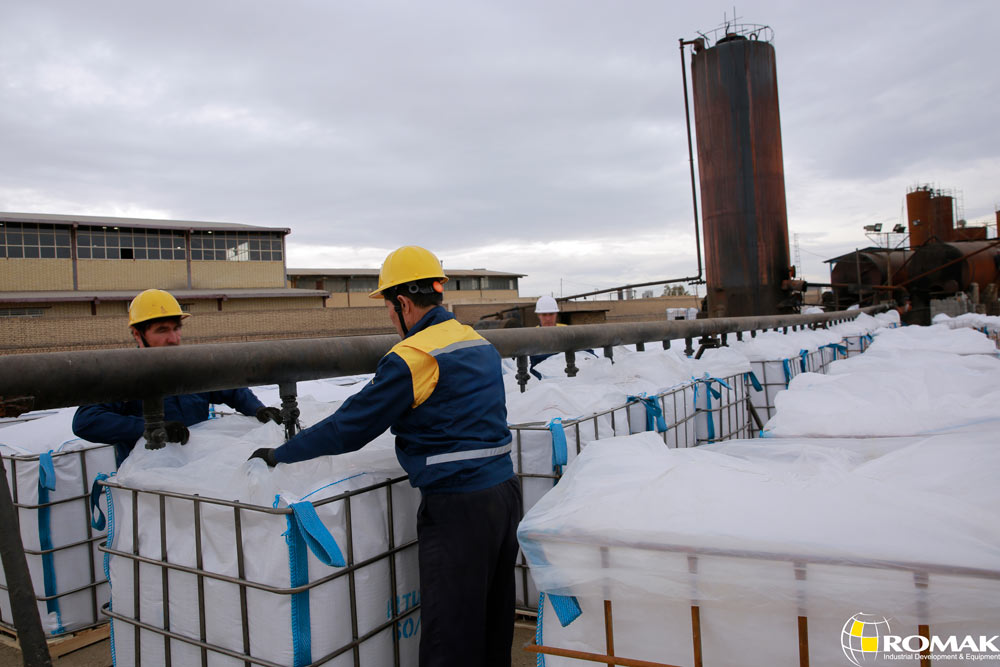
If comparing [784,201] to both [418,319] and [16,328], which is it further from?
[16,328]

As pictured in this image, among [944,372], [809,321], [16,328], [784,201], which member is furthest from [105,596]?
[16,328]

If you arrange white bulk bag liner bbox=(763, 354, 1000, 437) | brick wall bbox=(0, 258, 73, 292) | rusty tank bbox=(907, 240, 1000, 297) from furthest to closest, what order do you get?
brick wall bbox=(0, 258, 73, 292)
rusty tank bbox=(907, 240, 1000, 297)
white bulk bag liner bbox=(763, 354, 1000, 437)

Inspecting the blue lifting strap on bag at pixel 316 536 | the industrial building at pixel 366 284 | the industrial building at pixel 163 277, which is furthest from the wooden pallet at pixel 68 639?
the industrial building at pixel 366 284

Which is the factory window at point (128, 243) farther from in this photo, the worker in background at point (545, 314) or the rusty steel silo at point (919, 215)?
the rusty steel silo at point (919, 215)

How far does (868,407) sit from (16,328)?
90.4 feet

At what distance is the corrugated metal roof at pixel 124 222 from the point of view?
31.2 metres

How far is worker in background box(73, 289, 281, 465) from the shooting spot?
9.25 ft

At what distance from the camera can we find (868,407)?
8.64 ft

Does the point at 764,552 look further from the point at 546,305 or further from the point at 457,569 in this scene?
the point at 546,305

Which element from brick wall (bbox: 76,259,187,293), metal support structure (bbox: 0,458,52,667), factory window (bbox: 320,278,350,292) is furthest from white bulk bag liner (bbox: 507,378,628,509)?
factory window (bbox: 320,278,350,292)

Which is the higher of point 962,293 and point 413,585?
point 962,293

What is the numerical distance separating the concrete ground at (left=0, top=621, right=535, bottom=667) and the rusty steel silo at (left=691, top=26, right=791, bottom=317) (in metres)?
12.4

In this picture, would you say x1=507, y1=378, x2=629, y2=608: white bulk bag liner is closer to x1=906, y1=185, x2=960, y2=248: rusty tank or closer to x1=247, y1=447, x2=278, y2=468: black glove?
x1=247, y1=447, x2=278, y2=468: black glove

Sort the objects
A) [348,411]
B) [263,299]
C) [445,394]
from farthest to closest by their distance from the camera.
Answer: [263,299]
[445,394]
[348,411]
